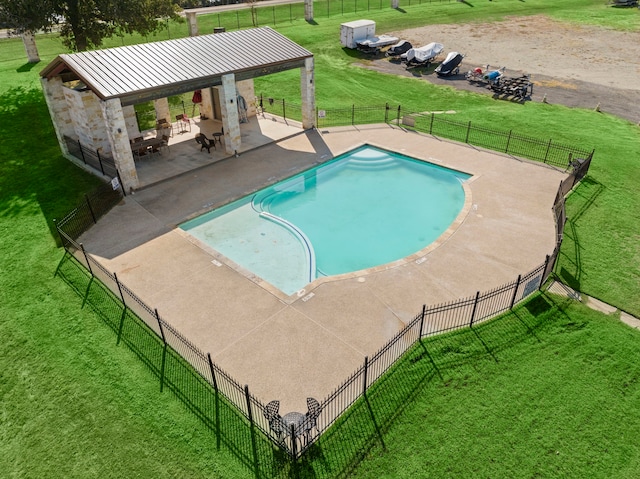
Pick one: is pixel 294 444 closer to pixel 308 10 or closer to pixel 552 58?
pixel 552 58

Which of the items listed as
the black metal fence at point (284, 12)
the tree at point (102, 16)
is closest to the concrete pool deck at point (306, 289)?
the tree at point (102, 16)

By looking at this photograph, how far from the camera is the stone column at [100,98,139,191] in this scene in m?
18.9

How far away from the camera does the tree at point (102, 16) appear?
3064 cm

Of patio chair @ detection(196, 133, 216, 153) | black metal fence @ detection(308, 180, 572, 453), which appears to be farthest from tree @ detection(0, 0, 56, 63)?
black metal fence @ detection(308, 180, 572, 453)

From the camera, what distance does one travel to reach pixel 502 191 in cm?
2100

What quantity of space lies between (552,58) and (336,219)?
126ft

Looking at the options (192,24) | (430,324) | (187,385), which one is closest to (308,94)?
(430,324)

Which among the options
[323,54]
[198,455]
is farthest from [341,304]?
[323,54]

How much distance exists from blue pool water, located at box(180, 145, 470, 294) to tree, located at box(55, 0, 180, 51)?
64.5 feet

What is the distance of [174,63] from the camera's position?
2153cm

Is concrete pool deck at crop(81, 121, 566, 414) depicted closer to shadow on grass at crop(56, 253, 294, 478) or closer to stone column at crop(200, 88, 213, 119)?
shadow on grass at crop(56, 253, 294, 478)

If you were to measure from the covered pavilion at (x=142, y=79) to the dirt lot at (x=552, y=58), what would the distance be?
19135 millimetres

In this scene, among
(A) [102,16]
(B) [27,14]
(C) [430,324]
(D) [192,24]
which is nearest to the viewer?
(C) [430,324]

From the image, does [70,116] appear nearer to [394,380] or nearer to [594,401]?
[394,380]
